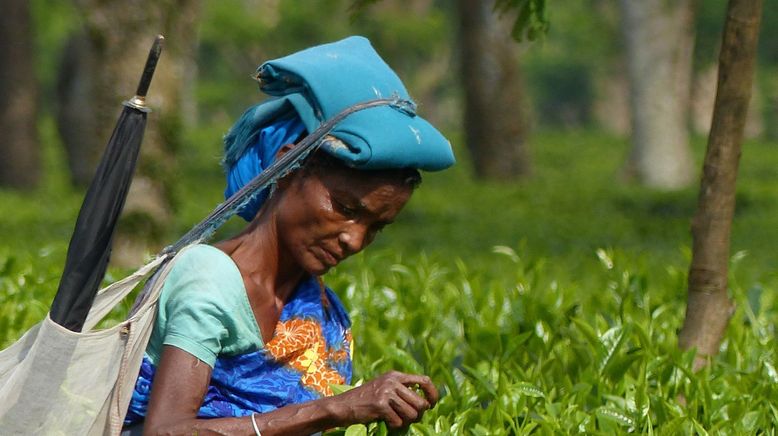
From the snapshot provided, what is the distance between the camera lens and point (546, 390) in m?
3.82

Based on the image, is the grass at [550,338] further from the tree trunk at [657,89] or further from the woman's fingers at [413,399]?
the tree trunk at [657,89]

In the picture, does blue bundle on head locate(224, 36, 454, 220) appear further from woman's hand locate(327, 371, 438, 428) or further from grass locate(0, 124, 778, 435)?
grass locate(0, 124, 778, 435)

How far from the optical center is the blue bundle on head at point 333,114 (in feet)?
10.1

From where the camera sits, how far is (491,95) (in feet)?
49.1

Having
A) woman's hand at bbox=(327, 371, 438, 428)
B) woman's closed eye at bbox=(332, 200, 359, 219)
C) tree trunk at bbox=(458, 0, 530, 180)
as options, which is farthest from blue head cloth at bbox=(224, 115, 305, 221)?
tree trunk at bbox=(458, 0, 530, 180)

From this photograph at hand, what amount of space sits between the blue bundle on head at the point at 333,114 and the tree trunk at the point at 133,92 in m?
3.66

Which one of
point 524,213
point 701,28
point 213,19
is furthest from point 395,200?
point 213,19

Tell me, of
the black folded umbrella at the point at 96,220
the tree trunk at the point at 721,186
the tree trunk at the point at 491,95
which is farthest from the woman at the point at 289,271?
the tree trunk at the point at 491,95

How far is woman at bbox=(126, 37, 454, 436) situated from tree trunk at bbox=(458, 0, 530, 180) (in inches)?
440

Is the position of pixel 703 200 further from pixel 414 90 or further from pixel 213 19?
pixel 414 90

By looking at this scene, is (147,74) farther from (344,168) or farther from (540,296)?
(540,296)

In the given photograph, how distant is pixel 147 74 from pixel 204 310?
0.50 meters

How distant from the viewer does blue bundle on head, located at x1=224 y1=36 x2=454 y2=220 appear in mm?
3086

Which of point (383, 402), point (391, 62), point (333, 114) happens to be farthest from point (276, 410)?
point (391, 62)
